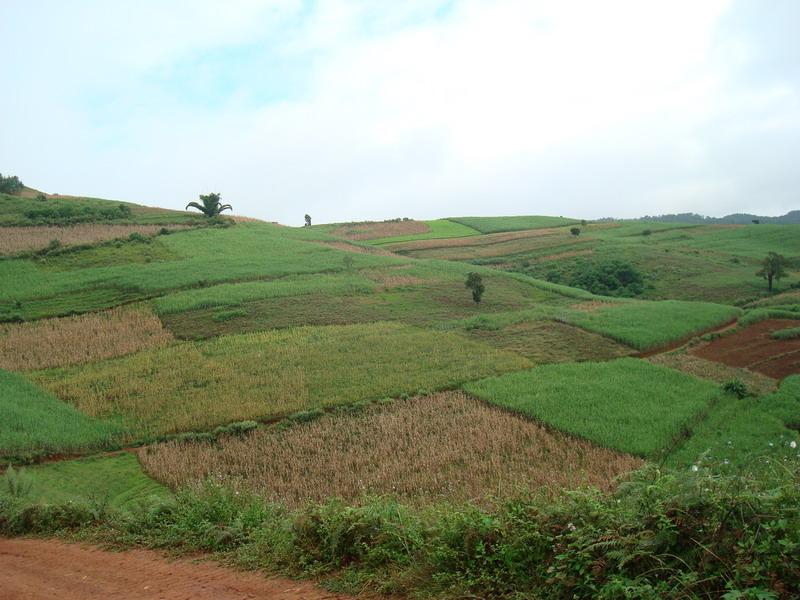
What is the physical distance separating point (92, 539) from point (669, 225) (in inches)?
3107

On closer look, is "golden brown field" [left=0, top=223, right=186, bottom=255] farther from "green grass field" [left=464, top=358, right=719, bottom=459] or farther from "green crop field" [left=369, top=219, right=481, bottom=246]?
"green grass field" [left=464, top=358, right=719, bottom=459]

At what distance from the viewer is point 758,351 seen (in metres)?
25.0

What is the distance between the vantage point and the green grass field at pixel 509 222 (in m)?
81.1

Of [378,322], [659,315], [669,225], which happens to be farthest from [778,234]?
[378,322]

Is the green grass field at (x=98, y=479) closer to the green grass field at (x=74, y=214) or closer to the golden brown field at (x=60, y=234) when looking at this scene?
the golden brown field at (x=60, y=234)

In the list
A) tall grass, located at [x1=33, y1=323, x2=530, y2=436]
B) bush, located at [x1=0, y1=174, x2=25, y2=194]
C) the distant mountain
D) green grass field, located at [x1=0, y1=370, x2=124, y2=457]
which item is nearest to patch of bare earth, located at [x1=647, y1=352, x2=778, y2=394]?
tall grass, located at [x1=33, y1=323, x2=530, y2=436]

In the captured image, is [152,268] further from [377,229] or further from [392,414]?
[377,229]

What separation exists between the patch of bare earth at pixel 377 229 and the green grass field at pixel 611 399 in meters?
51.5

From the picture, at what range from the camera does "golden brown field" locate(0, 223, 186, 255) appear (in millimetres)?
42094

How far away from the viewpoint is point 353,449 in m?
16.0

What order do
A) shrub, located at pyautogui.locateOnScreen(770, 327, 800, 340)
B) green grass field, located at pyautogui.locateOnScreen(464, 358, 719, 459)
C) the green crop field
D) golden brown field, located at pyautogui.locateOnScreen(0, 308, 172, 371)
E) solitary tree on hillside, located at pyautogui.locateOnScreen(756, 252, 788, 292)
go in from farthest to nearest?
the green crop field, solitary tree on hillside, located at pyautogui.locateOnScreen(756, 252, 788, 292), shrub, located at pyautogui.locateOnScreen(770, 327, 800, 340), golden brown field, located at pyautogui.locateOnScreen(0, 308, 172, 371), green grass field, located at pyautogui.locateOnScreen(464, 358, 719, 459)

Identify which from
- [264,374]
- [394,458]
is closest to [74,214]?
[264,374]

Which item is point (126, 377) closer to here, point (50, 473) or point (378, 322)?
point (50, 473)

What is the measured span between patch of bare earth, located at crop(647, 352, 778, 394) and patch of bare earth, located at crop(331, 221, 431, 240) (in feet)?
165
